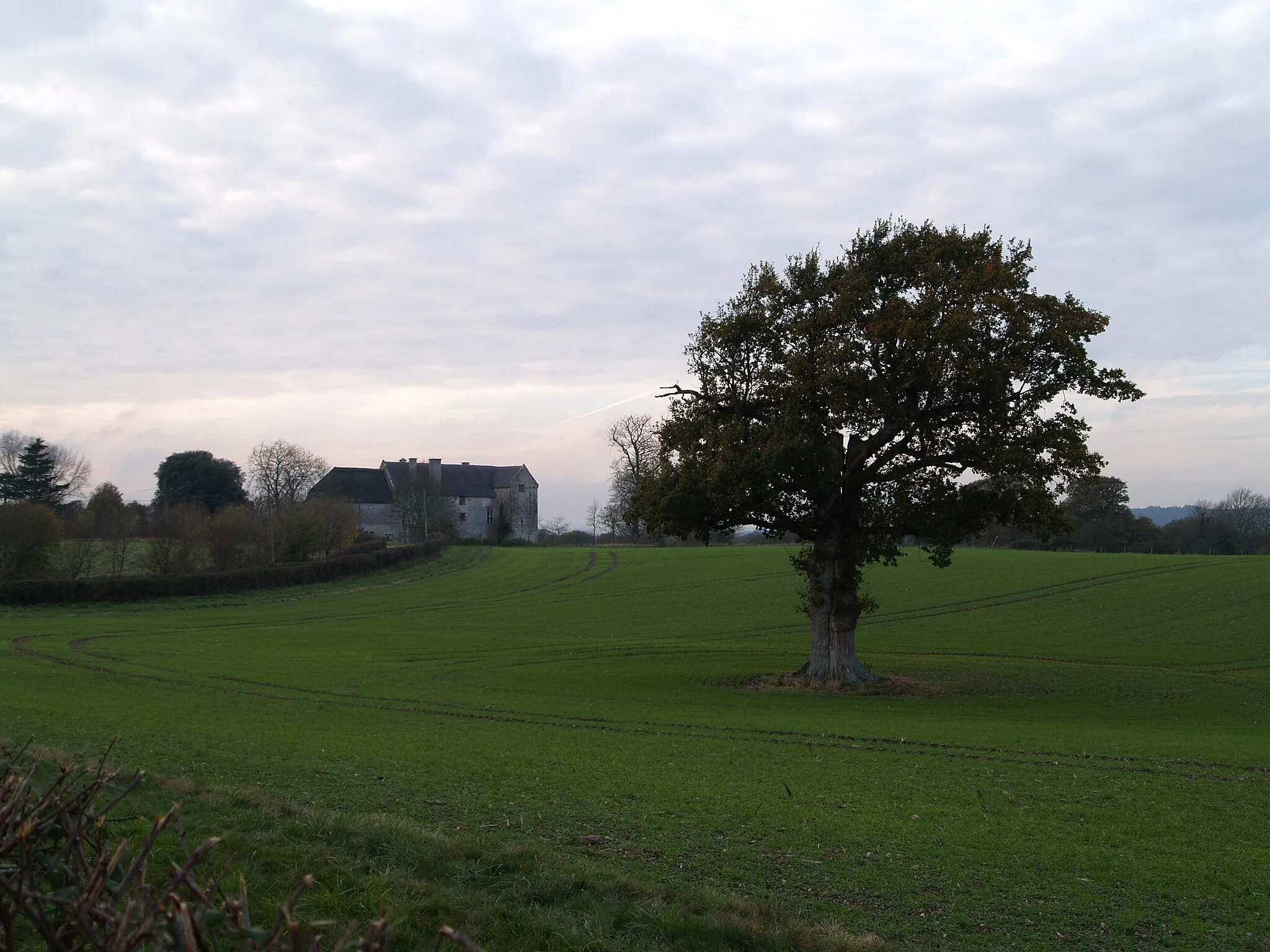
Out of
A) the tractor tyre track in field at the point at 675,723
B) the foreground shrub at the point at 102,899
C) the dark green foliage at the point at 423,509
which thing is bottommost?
the tractor tyre track in field at the point at 675,723

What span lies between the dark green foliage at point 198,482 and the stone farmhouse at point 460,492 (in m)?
14.9

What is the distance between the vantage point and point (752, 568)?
70562mm

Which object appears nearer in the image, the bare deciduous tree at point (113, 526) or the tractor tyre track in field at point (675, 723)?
the tractor tyre track in field at point (675, 723)

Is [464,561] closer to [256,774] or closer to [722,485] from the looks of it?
[722,485]

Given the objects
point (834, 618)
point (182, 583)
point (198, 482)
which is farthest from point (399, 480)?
point (834, 618)

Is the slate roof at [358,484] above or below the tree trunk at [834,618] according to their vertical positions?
above

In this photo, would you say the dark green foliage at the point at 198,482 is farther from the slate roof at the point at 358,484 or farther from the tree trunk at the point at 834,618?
the tree trunk at the point at 834,618

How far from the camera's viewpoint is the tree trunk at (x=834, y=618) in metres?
29.0

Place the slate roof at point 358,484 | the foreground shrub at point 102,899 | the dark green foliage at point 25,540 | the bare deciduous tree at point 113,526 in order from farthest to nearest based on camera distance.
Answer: the slate roof at point 358,484 → the bare deciduous tree at point 113,526 → the dark green foliage at point 25,540 → the foreground shrub at point 102,899

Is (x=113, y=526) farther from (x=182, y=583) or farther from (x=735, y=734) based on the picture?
(x=735, y=734)

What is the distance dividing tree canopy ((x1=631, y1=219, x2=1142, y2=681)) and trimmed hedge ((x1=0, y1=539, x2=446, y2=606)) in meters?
41.6

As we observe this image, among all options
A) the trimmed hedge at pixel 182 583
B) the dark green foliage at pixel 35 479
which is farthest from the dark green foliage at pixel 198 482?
the trimmed hedge at pixel 182 583

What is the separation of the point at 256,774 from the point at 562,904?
22.9 feet

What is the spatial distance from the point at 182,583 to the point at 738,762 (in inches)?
2143
